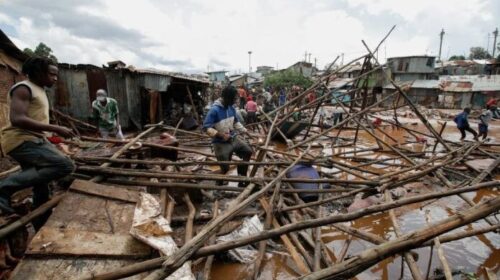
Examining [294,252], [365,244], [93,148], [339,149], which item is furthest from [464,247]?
[339,149]

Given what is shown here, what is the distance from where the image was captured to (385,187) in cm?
391

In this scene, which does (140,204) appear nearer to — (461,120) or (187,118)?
(187,118)

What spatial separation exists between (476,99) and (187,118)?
109 feet

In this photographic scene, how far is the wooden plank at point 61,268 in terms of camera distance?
202cm

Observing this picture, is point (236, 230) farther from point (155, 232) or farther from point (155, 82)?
point (155, 82)

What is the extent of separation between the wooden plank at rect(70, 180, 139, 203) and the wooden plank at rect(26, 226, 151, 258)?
23.4 inches

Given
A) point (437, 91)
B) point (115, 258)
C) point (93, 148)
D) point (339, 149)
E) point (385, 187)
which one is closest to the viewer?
point (115, 258)

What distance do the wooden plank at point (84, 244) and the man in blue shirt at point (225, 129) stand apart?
8.84 ft

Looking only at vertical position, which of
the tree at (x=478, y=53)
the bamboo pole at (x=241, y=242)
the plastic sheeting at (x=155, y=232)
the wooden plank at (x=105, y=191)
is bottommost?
the plastic sheeting at (x=155, y=232)

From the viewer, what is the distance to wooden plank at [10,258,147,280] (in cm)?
202

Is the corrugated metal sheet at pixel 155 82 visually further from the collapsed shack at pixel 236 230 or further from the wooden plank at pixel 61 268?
the wooden plank at pixel 61 268

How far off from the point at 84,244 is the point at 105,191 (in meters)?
0.86

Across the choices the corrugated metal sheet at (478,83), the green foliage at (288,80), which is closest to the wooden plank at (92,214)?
the green foliage at (288,80)

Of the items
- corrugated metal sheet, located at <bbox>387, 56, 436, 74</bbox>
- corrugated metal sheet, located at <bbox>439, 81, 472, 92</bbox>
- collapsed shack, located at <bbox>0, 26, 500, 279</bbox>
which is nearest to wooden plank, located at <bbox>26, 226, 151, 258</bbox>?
collapsed shack, located at <bbox>0, 26, 500, 279</bbox>
